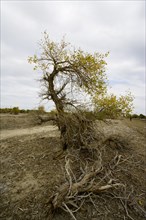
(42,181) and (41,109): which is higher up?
(41,109)

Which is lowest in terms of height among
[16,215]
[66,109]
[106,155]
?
[16,215]

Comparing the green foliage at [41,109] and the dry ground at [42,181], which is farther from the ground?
the green foliage at [41,109]

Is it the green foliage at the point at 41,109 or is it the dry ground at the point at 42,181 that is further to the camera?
the green foliage at the point at 41,109

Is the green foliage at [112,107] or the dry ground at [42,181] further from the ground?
the green foliage at [112,107]

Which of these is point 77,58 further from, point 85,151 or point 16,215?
point 16,215

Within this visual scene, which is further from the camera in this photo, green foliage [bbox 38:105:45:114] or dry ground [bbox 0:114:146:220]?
green foliage [bbox 38:105:45:114]

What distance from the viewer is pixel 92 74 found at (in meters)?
6.05

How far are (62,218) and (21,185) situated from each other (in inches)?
61.4

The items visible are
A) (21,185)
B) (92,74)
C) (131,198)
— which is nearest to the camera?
(131,198)

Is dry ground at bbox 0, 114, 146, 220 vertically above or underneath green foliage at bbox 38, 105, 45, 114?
underneath

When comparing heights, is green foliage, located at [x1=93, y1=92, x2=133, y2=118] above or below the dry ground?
above

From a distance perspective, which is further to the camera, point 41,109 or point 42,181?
point 41,109

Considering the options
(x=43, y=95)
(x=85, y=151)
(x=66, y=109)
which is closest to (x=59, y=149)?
(x=85, y=151)

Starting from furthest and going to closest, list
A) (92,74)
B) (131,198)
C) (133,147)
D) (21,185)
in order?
(133,147) → (92,74) → (21,185) → (131,198)
